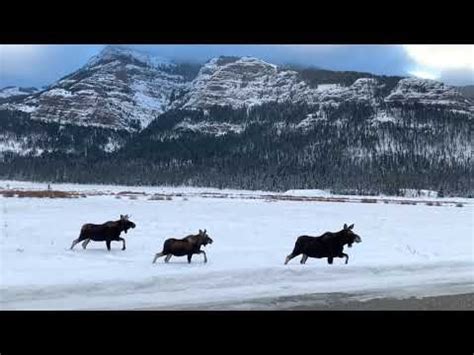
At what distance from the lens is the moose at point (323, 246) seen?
537 inches

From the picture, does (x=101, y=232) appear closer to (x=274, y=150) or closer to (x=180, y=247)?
(x=180, y=247)

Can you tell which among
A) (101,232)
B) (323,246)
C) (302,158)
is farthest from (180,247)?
(302,158)

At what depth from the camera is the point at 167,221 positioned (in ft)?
81.2

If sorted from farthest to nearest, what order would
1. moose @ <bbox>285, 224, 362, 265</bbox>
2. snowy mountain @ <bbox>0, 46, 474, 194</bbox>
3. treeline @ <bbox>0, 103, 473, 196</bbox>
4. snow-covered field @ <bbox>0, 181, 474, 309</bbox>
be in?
snowy mountain @ <bbox>0, 46, 474, 194</bbox>, treeline @ <bbox>0, 103, 473, 196</bbox>, moose @ <bbox>285, 224, 362, 265</bbox>, snow-covered field @ <bbox>0, 181, 474, 309</bbox>

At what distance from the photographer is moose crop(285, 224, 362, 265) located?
13633 mm

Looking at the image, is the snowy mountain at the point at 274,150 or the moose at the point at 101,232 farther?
the snowy mountain at the point at 274,150

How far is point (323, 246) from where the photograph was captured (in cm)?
1378

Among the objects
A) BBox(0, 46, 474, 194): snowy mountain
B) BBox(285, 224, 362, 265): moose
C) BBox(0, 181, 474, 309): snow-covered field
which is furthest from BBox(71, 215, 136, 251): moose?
BBox(0, 46, 474, 194): snowy mountain

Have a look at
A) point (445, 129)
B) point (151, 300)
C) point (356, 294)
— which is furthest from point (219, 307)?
point (445, 129)

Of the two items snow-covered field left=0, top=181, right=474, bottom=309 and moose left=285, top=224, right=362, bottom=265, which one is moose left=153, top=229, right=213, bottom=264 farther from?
moose left=285, top=224, right=362, bottom=265

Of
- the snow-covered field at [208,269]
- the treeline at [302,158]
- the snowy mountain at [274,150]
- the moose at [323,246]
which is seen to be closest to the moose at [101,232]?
the snow-covered field at [208,269]

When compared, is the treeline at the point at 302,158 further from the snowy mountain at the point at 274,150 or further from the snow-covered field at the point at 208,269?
the snow-covered field at the point at 208,269
